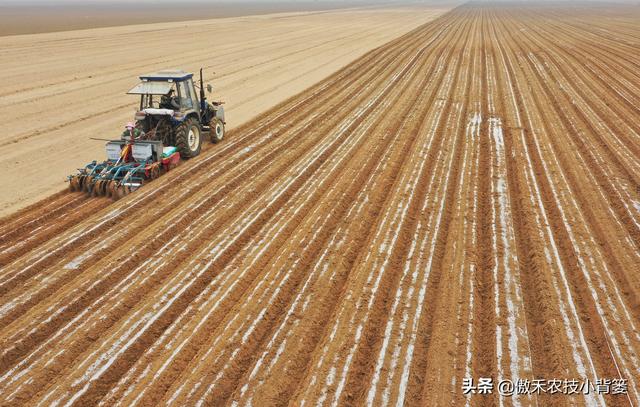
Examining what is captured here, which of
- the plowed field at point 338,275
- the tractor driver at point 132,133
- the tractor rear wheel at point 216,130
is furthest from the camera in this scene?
the tractor rear wheel at point 216,130

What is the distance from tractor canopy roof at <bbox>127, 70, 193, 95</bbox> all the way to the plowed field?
1.80m

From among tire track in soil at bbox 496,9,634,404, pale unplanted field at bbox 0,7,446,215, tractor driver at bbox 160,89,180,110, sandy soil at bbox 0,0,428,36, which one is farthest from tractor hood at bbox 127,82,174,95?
sandy soil at bbox 0,0,428,36

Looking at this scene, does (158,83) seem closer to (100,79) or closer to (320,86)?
(320,86)

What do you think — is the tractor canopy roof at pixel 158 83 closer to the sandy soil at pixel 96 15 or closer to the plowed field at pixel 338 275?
the plowed field at pixel 338 275

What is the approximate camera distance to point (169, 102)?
33.6 feet

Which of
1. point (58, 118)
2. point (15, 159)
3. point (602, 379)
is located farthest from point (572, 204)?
point (58, 118)

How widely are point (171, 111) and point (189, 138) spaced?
2.69 feet

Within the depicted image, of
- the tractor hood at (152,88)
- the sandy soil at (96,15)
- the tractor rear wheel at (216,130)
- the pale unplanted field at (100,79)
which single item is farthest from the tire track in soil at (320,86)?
the sandy soil at (96,15)

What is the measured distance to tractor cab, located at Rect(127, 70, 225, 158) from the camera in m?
9.62

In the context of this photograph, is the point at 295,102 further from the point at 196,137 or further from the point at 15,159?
the point at 15,159

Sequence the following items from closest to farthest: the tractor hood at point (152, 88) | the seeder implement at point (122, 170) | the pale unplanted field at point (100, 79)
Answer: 1. the seeder implement at point (122, 170)
2. the tractor hood at point (152, 88)
3. the pale unplanted field at point (100, 79)

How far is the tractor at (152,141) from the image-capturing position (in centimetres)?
873

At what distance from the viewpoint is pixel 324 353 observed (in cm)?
475

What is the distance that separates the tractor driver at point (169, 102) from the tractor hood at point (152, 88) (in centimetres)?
46
